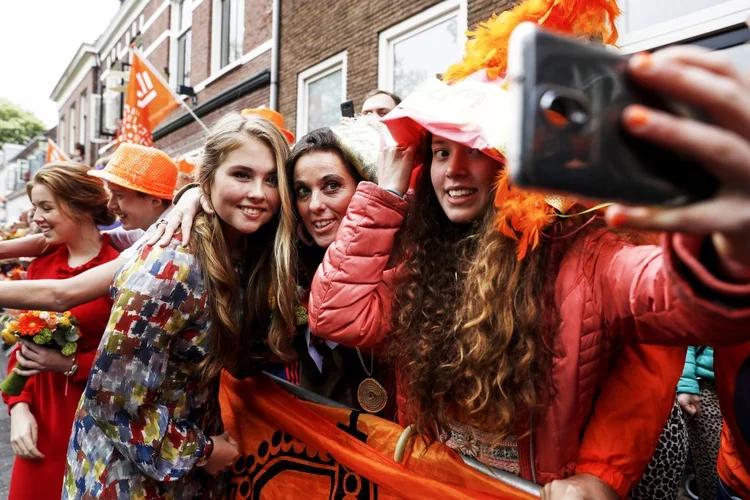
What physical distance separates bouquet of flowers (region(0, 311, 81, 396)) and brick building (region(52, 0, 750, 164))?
4240 millimetres

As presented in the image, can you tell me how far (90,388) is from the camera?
5.46 ft

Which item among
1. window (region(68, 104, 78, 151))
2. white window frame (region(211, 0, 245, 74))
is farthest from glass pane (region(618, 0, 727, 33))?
window (region(68, 104, 78, 151))

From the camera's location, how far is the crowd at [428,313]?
2.48 feet

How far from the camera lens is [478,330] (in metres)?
1.30

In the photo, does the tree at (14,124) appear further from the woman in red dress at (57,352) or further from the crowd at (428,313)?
the crowd at (428,313)

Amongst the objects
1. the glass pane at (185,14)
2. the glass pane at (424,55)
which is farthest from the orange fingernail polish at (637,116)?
the glass pane at (185,14)

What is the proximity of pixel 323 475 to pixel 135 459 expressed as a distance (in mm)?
589

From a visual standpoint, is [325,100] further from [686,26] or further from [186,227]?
[186,227]

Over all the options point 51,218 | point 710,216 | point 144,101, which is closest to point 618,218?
point 710,216

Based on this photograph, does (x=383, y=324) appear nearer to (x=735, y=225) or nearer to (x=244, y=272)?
(x=244, y=272)

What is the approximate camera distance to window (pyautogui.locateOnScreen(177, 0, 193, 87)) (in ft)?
43.9

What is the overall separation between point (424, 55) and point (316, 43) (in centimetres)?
245

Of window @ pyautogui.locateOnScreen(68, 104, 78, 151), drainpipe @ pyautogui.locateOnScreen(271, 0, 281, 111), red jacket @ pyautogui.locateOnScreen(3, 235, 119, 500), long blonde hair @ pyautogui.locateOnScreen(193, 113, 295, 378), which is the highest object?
window @ pyautogui.locateOnScreen(68, 104, 78, 151)

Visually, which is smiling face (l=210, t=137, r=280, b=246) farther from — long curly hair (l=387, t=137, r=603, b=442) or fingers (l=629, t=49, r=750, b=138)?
fingers (l=629, t=49, r=750, b=138)
